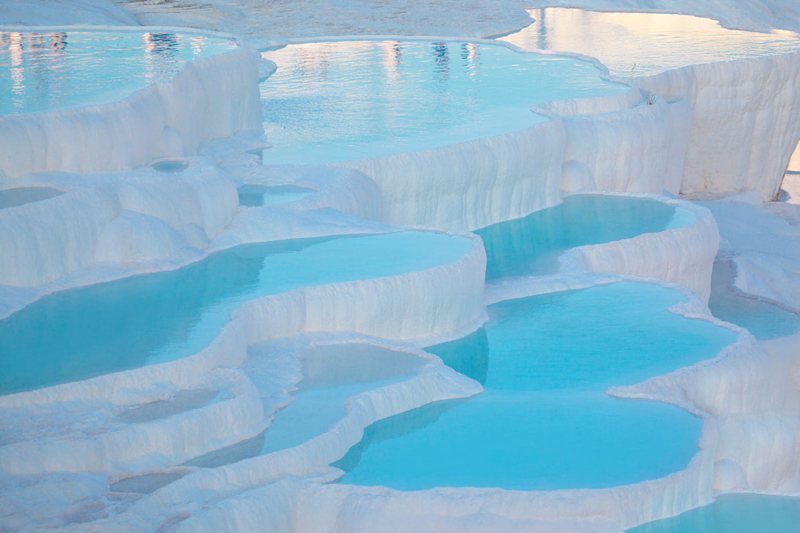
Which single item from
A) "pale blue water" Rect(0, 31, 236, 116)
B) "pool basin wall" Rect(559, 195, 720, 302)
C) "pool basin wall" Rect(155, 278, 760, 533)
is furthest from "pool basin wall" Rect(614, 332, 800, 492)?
"pale blue water" Rect(0, 31, 236, 116)

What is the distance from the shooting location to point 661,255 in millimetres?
8578

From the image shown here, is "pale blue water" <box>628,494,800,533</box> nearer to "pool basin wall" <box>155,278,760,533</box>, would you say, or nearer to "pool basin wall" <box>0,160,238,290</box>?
"pool basin wall" <box>155,278,760,533</box>

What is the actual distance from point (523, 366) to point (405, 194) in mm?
3006

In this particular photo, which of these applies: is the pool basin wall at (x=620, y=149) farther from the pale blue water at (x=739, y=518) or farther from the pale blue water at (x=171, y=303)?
the pale blue water at (x=739, y=518)

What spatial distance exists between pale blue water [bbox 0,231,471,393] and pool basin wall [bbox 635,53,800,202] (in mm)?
6807

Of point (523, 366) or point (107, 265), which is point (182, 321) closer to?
point (107, 265)

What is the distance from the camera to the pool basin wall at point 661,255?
832 centimetres

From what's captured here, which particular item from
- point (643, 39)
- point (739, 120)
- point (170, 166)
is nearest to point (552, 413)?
point (170, 166)

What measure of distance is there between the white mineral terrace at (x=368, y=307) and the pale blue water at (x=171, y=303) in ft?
0.08

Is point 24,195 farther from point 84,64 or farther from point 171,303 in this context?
point 84,64

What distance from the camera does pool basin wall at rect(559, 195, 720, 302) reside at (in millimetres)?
8320

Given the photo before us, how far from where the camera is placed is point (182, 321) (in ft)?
19.4

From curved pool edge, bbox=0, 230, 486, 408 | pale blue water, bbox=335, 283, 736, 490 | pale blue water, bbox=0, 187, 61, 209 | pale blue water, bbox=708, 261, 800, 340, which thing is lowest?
pale blue water, bbox=708, 261, 800, 340

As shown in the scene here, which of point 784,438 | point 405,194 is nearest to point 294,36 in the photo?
point 405,194
